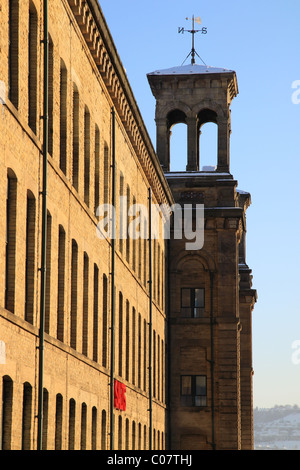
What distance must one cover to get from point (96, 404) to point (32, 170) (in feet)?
40.2

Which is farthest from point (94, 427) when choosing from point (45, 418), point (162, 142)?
point (162, 142)

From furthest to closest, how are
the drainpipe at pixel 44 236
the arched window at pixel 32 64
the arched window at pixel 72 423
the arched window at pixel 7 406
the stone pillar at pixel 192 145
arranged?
1. the stone pillar at pixel 192 145
2. the arched window at pixel 72 423
3. the arched window at pixel 32 64
4. the drainpipe at pixel 44 236
5. the arched window at pixel 7 406

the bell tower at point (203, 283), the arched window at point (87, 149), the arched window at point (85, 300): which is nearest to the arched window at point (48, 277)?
the arched window at point (85, 300)

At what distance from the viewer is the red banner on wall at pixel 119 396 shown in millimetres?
43500

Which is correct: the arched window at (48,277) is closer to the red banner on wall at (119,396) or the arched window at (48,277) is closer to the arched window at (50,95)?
the arched window at (50,95)

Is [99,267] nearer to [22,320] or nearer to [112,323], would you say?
[112,323]

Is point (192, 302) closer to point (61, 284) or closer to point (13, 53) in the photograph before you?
point (61, 284)

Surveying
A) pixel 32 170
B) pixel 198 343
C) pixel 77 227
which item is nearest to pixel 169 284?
pixel 198 343

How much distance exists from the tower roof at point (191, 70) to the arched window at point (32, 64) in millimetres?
40330

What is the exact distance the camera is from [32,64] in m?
30.0

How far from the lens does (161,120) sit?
70.4 m

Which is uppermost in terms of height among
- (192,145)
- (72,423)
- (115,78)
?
(192,145)

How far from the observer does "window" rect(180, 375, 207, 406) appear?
65.9m

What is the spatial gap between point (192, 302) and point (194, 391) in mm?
4849
